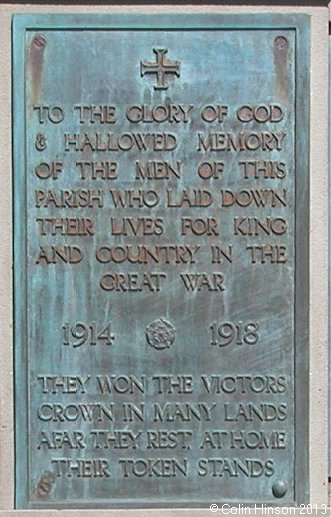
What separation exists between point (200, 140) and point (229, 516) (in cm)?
149

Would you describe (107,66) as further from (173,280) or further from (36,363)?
(36,363)

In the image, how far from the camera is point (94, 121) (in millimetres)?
3889

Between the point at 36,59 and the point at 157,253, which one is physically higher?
the point at 36,59

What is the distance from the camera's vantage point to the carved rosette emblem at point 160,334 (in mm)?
3916

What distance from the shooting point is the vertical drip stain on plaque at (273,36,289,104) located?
3.91 m

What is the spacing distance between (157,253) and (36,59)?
0.90m

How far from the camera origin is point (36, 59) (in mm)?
3906

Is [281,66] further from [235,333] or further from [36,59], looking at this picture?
[235,333]
